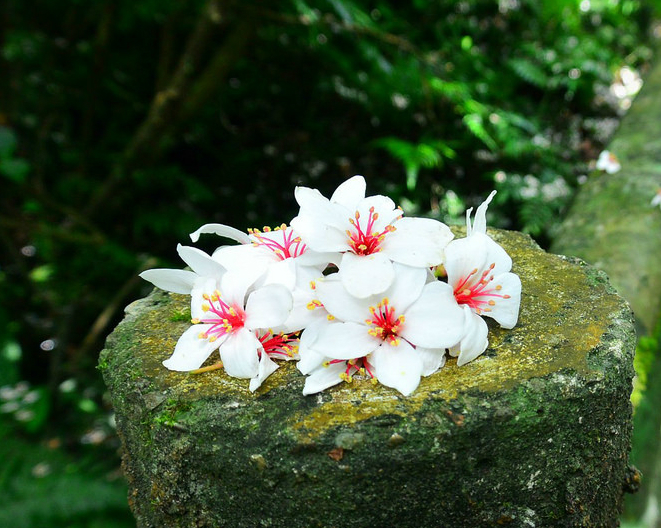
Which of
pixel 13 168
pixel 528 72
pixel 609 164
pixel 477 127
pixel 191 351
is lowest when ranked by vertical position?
pixel 13 168

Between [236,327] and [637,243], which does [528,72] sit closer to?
[637,243]

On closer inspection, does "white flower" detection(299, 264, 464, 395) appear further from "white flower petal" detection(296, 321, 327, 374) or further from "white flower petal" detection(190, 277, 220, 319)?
"white flower petal" detection(190, 277, 220, 319)

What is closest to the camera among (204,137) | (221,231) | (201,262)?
(201,262)

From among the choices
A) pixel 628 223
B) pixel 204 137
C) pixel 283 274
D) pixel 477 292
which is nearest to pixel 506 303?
pixel 477 292

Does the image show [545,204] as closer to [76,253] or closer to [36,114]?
[76,253]

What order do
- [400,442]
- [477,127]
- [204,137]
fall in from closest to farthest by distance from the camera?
[400,442] < [477,127] < [204,137]

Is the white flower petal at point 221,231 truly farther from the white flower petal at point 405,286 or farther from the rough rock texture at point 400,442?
the white flower petal at point 405,286

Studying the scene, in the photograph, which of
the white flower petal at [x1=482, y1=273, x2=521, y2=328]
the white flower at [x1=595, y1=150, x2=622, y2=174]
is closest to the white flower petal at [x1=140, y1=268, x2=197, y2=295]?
the white flower petal at [x1=482, y1=273, x2=521, y2=328]
